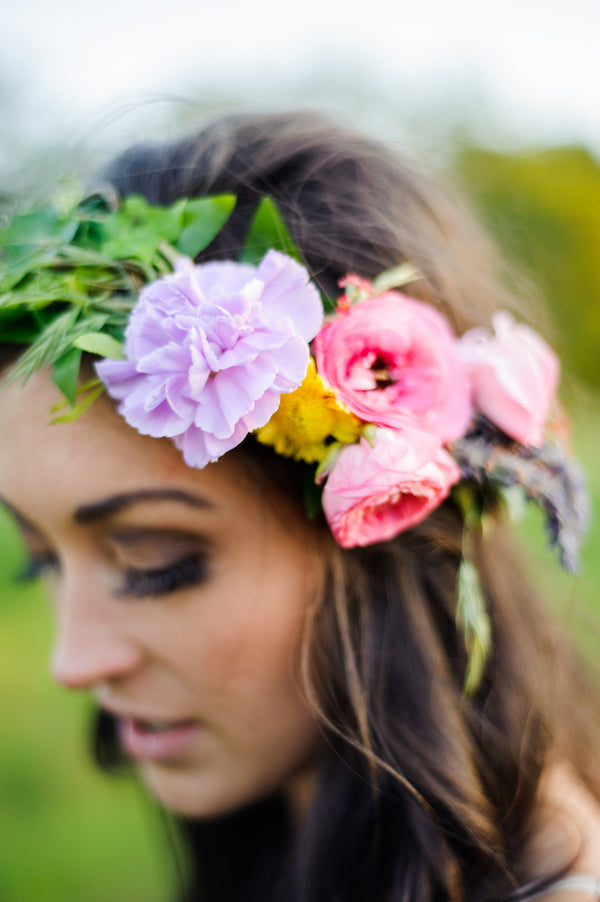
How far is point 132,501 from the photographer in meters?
1.41

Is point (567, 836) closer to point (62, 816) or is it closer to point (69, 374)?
point (69, 374)

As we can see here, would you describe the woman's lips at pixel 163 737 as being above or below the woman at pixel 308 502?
below

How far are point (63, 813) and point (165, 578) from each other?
11.2 feet

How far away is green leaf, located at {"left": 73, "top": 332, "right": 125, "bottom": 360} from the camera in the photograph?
1.25 metres

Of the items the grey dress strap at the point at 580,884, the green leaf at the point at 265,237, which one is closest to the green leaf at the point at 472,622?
the grey dress strap at the point at 580,884

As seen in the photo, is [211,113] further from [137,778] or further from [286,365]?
[137,778]

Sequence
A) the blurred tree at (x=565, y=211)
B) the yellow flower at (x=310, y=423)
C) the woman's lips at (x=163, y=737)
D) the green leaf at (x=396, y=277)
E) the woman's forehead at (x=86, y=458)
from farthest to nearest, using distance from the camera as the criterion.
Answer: the blurred tree at (x=565, y=211)
the woman's lips at (x=163, y=737)
the green leaf at (x=396, y=277)
the woman's forehead at (x=86, y=458)
the yellow flower at (x=310, y=423)

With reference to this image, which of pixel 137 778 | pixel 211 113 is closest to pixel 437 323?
pixel 211 113

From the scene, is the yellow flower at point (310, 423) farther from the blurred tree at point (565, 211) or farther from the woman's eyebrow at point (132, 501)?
the blurred tree at point (565, 211)

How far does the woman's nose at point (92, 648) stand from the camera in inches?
61.9

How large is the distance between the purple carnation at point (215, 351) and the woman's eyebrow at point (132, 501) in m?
0.16

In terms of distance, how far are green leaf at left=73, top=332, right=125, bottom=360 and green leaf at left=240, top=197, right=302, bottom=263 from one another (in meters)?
0.32

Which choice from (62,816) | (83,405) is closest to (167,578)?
(83,405)

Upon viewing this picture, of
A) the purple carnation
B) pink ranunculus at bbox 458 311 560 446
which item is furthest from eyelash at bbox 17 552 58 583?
pink ranunculus at bbox 458 311 560 446
